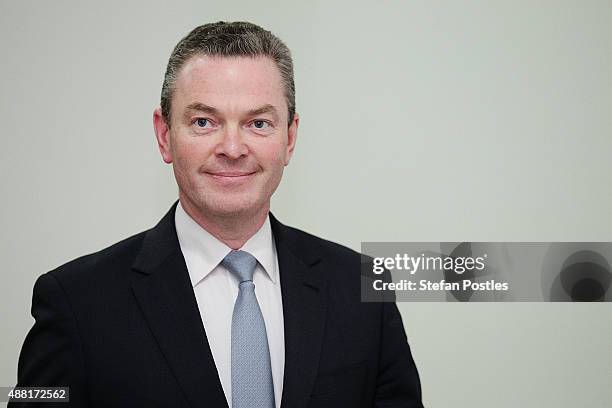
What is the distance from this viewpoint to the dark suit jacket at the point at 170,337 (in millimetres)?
1592

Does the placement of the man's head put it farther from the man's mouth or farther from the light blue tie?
the light blue tie

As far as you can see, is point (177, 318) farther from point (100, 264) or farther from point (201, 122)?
point (201, 122)

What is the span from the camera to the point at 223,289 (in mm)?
1726

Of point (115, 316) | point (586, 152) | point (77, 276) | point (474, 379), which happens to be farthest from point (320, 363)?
point (586, 152)

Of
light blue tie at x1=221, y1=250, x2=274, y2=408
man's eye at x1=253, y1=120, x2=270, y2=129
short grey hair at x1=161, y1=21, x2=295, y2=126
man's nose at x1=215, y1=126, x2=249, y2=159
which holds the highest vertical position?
short grey hair at x1=161, y1=21, x2=295, y2=126

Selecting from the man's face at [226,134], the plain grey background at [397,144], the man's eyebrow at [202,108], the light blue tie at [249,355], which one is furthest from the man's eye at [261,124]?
the plain grey background at [397,144]

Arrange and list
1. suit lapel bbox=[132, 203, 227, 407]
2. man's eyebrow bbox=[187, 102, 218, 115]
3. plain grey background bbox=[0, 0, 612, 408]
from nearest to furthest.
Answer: suit lapel bbox=[132, 203, 227, 407]
man's eyebrow bbox=[187, 102, 218, 115]
plain grey background bbox=[0, 0, 612, 408]

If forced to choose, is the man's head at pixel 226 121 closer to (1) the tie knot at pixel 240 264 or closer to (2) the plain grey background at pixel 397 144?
(1) the tie knot at pixel 240 264

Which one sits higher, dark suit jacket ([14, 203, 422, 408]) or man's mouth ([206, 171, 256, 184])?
man's mouth ([206, 171, 256, 184])

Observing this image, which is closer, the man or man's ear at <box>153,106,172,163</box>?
the man

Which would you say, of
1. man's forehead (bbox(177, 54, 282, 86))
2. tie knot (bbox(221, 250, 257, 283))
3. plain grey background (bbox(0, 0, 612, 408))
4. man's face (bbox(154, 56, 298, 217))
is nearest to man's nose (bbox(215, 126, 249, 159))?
man's face (bbox(154, 56, 298, 217))

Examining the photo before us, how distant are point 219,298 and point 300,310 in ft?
0.62

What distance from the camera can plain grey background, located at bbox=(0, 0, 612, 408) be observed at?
2.38m

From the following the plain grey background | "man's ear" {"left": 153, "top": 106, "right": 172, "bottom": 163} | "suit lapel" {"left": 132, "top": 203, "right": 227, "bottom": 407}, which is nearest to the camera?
"suit lapel" {"left": 132, "top": 203, "right": 227, "bottom": 407}
